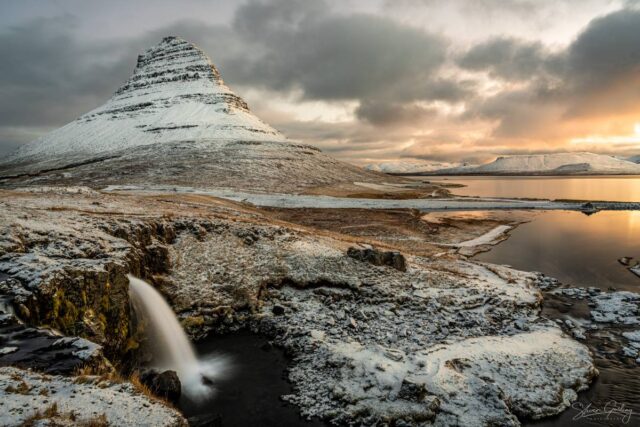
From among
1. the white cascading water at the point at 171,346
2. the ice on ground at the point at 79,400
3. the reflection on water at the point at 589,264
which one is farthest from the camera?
the white cascading water at the point at 171,346

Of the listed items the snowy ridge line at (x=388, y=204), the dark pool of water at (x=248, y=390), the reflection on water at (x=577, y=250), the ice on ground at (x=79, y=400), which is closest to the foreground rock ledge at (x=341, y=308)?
the dark pool of water at (x=248, y=390)

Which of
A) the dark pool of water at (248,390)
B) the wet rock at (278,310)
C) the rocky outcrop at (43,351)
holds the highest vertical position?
the rocky outcrop at (43,351)

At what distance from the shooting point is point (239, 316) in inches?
727

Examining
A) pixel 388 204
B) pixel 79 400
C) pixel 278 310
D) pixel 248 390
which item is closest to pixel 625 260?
pixel 278 310

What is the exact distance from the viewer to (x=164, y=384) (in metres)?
→ 12.6

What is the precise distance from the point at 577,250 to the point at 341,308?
33.8 metres

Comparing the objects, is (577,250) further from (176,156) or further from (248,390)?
(176,156)

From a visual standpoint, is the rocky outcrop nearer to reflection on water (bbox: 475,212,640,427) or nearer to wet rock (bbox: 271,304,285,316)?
A: wet rock (bbox: 271,304,285,316)

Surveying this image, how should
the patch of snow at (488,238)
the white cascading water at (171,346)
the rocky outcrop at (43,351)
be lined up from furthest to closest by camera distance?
the patch of snow at (488,238) < the white cascading water at (171,346) < the rocky outcrop at (43,351)

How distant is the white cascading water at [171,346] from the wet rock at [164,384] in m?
0.55

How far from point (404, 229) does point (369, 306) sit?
97.4 feet

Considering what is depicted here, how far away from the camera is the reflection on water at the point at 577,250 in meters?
29.3

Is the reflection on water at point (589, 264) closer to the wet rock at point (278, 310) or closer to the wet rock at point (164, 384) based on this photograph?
the wet rock at point (278, 310)

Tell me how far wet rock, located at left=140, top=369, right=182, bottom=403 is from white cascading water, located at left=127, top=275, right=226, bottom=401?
55 centimetres
